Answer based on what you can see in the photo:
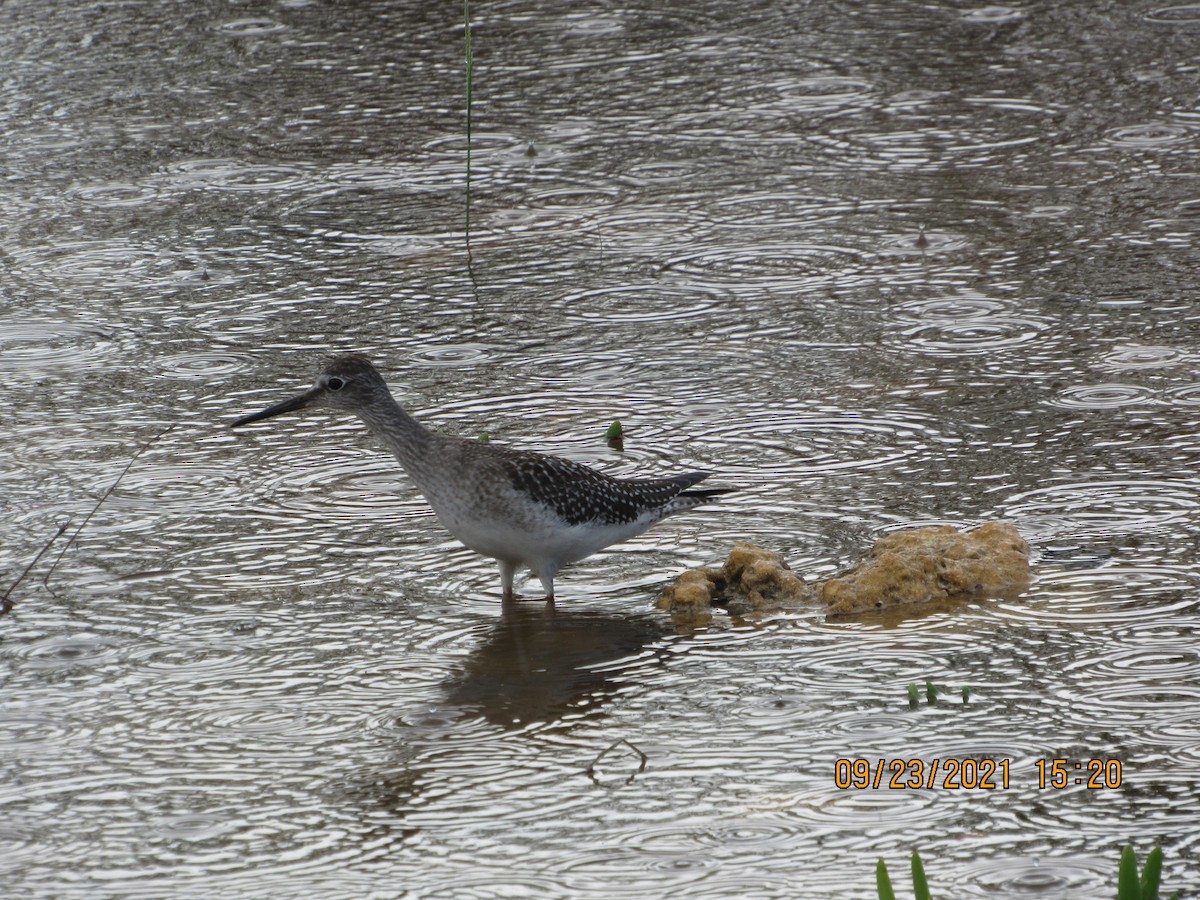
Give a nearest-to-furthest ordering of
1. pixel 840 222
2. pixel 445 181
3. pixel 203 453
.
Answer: pixel 203 453 → pixel 840 222 → pixel 445 181

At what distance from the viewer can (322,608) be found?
750 centimetres

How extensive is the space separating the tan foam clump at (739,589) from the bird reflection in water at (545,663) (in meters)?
0.14

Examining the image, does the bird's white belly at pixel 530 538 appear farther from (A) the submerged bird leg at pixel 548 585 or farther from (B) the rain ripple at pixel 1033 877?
(B) the rain ripple at pixel 1033 877

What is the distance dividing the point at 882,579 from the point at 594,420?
2574mm

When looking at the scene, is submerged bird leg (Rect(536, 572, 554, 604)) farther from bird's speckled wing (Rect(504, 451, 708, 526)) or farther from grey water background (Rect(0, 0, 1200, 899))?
bird's speckled wing (Rect(504, 451, 708, 526))

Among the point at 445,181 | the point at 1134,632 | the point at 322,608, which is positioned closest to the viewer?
the point at 1134,632

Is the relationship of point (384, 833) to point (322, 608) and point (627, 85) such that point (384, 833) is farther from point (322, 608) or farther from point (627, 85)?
point (627, 85)

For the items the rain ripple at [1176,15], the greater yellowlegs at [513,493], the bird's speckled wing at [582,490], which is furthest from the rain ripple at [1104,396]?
the rain ripple at [1176,15]

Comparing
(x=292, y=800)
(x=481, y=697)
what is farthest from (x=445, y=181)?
(x=292, y=800)

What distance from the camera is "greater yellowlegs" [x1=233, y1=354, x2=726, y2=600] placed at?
24.5 feet

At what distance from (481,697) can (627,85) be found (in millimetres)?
8873

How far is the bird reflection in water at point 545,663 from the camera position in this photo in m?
6.67
